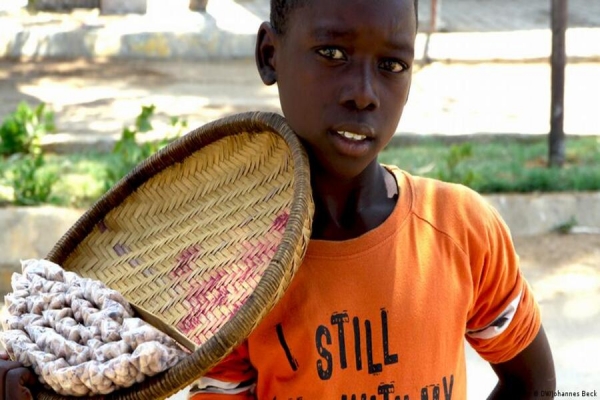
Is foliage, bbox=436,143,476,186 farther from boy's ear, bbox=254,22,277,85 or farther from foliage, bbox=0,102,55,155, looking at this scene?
boy's ear, bbox=254,22,277,85

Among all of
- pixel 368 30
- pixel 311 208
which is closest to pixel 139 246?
pixel 311 208

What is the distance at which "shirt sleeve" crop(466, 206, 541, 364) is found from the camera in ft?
5.80

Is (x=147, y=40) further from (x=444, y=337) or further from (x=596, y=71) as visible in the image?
(x=444, y=337)

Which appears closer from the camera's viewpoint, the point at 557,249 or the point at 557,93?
the point at 557,249

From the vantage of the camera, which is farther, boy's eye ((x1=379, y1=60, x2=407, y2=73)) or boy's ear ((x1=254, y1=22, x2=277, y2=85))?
boy's ear ((x1=254, y1=22, x2=277, y2=85))

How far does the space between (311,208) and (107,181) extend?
3.76 metres

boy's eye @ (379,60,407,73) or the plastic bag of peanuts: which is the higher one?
boy's eye @ (379,60,407,73)

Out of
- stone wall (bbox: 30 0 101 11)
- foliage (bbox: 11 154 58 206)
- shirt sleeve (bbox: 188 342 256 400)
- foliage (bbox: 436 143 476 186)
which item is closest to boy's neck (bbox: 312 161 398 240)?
shirt sleeve (bbox: 188 342 256 400)

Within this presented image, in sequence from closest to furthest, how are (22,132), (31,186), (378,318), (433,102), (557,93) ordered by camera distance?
(378,318)
(31,186)
(557,93)
(22,132)
(433,102)

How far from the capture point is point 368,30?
1.56 meters

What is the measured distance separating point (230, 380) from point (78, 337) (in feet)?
0.88

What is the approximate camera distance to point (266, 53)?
1.77 meters

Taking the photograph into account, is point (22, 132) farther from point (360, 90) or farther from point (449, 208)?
point (360, 90)

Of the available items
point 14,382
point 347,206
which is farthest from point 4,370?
point 347,206
